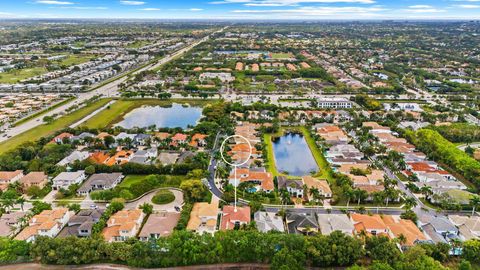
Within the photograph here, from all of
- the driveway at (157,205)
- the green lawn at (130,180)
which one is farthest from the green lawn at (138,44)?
the driveway at (157,205)

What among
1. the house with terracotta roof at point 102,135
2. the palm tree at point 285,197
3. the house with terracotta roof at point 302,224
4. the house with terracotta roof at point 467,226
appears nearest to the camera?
the house with terracotta roof at point 467,226

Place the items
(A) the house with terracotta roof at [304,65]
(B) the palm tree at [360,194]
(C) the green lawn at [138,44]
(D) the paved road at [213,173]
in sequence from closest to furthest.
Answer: (B) the palm tree at [360,194]
(D) the paved road at [213,173]
(A) the house with terracotta roof at [304,65]
(C) the green lawn at [138,44]

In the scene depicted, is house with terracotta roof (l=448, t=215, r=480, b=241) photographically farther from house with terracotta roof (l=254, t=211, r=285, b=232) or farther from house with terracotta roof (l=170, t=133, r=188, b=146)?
house with terracotta roof (l=170, t=133, r=188, b=146)

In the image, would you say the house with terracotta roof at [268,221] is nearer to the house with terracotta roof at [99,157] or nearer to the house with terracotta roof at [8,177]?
the house with terracotta roof at [99,157]

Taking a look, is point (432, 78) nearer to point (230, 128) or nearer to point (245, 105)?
point (245, 105)

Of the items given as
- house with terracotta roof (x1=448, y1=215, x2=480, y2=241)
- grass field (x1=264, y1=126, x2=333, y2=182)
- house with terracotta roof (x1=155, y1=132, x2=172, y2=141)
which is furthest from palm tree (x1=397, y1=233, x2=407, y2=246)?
house with terracotta roof (x1=155, y1=132, x2=172, y2=141)

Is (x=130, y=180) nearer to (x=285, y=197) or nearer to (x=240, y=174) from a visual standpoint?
(x=240, y=174)
